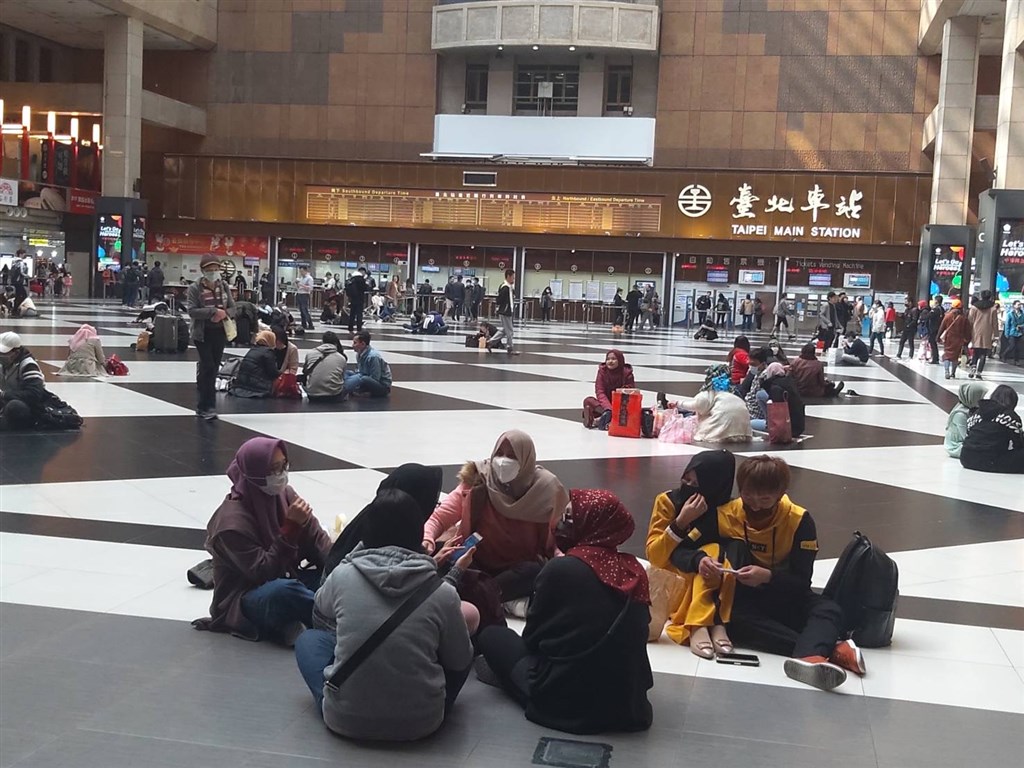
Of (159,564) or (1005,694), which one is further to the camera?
(159,564)

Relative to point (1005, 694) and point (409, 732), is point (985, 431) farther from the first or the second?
point (409, 732)

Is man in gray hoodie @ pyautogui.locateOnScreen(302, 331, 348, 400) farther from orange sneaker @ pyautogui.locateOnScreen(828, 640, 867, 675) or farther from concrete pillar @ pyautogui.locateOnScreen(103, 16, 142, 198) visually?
concrete pillar @ pyautogui.locateOnScreen(103, 16, 142, 198)

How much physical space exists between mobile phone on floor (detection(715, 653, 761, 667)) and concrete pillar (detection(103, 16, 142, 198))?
36.4 metres

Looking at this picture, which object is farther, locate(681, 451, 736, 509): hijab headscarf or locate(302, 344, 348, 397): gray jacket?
locate(302, 344, 348, 397): gray jacket

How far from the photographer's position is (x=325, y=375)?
13023mm

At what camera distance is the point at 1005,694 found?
4559 mm

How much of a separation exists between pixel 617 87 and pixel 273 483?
38077 mm

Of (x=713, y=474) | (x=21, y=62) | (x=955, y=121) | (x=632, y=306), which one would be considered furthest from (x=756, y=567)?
(x=21, y=62)

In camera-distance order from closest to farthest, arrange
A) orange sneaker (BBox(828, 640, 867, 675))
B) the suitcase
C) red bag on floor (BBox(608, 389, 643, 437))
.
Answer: orange sneaker (BBox(828, 640, 867, 675)), red bag on floor (BBox(608, 389, 643, 437)), the suitcase

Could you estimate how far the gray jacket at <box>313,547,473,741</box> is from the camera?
372 cm

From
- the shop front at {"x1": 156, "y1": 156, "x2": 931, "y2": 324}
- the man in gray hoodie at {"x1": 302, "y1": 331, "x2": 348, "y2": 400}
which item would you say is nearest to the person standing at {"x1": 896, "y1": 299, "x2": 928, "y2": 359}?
the shop front at {"x1": 156, "y1": 156, "x2": 931, "y2": 324}

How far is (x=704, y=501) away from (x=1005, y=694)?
1.47m

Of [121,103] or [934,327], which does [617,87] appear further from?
[934,327]

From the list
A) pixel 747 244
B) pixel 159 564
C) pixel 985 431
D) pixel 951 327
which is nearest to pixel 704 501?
pixel 159 564
